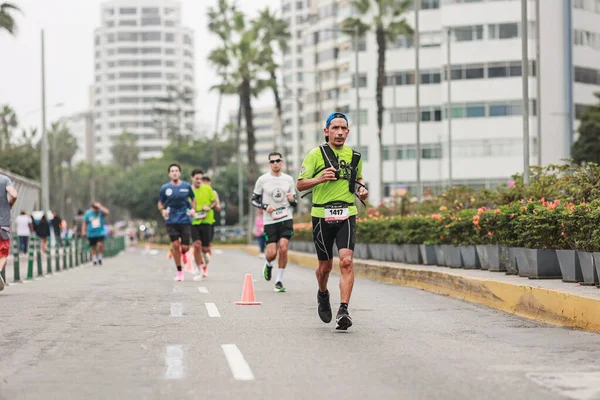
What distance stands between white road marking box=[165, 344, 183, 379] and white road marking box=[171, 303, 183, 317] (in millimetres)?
3038

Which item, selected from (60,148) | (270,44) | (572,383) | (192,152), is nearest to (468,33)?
(270,44)

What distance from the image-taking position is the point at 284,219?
1748 cm

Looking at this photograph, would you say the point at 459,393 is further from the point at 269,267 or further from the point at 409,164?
the point at 409,164

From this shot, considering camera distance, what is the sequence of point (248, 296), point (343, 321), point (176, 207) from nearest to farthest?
point (343, 321)
point (248, 296)
point (176, 207)

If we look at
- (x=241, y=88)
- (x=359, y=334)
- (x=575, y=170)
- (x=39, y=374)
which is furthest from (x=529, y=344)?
(x=241, y=88)

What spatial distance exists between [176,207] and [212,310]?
22.4ft

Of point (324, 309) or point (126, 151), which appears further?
point (126, 151)

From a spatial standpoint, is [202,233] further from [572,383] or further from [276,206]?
[572,383]

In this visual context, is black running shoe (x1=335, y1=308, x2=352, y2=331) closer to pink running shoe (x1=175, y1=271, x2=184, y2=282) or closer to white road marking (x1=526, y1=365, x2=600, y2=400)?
Answer: white road marking (x1=526, y1=365, x2=600, y2=400)

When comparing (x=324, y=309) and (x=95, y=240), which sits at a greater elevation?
(x=95, y=240)

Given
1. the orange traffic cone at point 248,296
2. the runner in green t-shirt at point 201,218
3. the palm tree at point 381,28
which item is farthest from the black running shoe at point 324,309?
the palm tree at point 381,28

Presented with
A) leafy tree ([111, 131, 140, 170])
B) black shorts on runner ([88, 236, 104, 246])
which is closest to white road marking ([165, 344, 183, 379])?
black shorts on runner ([88, 236, 104, 246])

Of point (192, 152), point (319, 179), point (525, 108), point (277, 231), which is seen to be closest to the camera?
point (319, 179)

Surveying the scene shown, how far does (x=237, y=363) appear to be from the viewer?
8.33 meters
